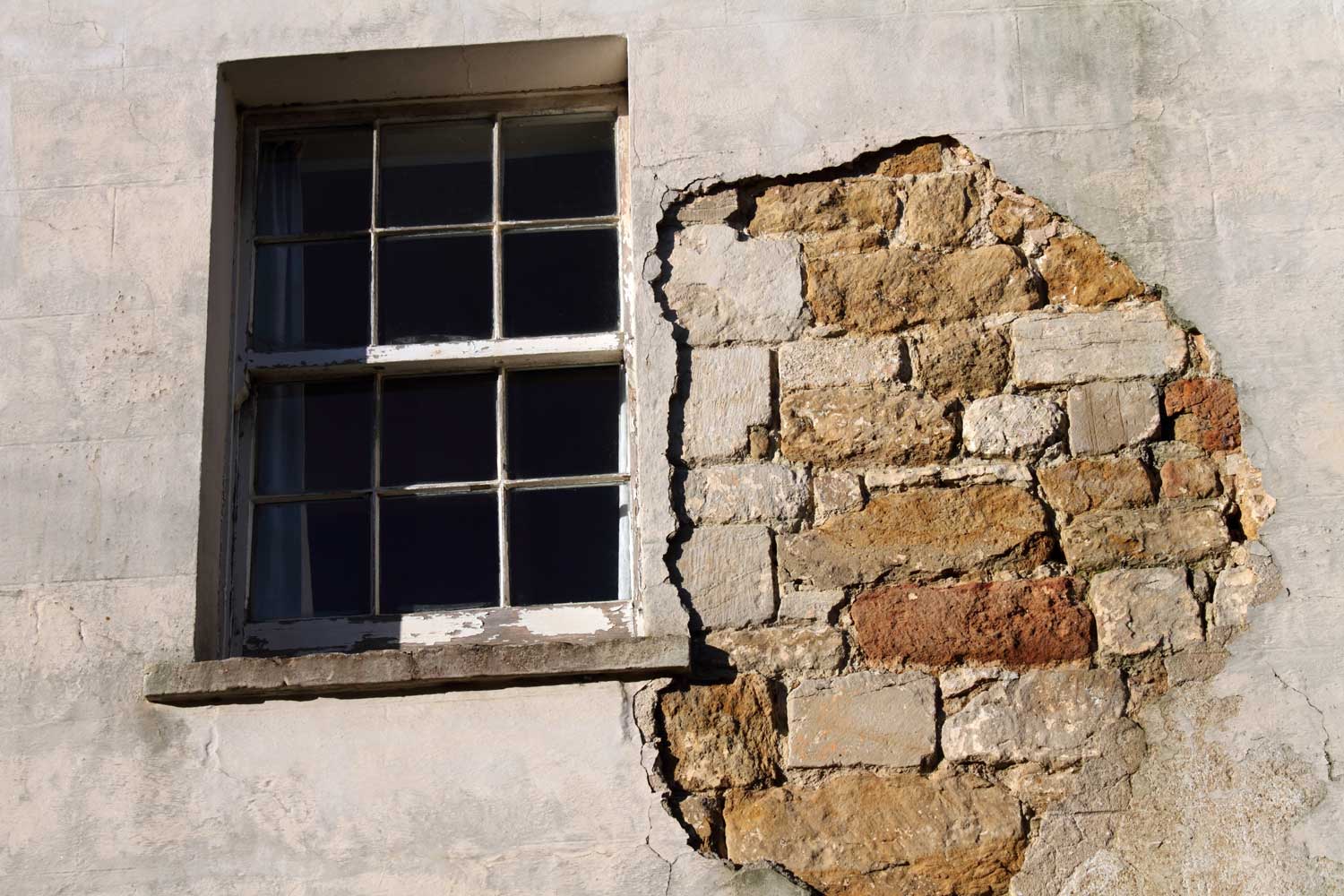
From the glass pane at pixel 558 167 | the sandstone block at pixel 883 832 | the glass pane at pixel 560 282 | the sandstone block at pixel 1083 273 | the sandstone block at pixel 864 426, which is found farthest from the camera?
the glass pane at pixel 558 167

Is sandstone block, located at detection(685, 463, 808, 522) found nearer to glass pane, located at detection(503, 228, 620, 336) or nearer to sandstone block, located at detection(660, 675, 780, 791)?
sandstone block, located at detection(660, 675, 780, 791)

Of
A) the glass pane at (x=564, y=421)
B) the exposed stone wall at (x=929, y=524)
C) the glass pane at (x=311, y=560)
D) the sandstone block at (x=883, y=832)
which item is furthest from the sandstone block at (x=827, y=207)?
the sandstone block at (x=883, y=832)

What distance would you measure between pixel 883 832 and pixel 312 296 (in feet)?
6.62

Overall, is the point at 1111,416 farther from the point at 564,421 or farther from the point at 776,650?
the point at 564,421

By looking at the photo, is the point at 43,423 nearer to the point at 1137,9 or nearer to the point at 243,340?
the point at 243,340

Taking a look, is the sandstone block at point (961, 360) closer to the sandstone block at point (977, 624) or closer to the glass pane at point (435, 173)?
the sandstone block at point (977, 624)

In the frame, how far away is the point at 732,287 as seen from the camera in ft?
13.5

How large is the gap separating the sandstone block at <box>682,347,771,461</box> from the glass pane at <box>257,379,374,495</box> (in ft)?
2.79

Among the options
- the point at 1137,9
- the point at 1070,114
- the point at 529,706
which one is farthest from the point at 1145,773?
the point at 1137,9

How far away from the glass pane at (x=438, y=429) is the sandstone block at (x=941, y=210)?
3.68 ft

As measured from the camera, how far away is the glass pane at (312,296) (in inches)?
174

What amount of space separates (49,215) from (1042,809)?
2793 mm

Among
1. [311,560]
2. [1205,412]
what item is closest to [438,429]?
[311,560]

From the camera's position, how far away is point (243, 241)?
4477mm
